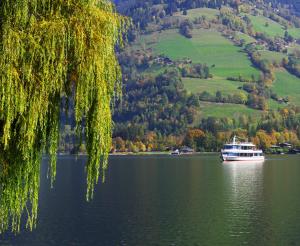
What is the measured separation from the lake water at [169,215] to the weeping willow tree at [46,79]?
136 feet

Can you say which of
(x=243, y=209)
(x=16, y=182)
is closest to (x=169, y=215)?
(x=243, y=209)

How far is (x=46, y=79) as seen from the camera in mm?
17453

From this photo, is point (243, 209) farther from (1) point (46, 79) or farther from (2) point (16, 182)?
(1) point (46, 79)

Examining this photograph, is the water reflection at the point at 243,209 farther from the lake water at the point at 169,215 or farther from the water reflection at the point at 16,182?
the water reflection at the point at 16,182

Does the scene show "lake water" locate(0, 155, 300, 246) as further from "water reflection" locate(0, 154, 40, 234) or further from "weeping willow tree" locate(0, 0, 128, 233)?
"weeping willow tree" locate(0, 0, 128, 233)

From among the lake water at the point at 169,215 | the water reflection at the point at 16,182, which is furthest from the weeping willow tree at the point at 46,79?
the lake water at the point at 169,215

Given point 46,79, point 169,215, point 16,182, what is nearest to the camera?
point 46,79

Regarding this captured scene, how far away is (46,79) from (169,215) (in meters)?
62.4

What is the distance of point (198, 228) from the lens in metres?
67.1

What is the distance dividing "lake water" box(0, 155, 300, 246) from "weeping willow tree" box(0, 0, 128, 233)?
4133 cm

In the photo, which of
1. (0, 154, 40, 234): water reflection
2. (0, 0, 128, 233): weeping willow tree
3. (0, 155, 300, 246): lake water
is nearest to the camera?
(0, 0, 128, 233): weeping willow tree

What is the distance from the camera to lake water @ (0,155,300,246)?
199 ft

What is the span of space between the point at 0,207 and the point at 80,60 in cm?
607

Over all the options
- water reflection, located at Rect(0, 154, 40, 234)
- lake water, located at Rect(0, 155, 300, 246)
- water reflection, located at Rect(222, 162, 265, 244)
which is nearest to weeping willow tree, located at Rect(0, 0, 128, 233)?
water reflection, located at Rect(0, 154, 40, 234)
